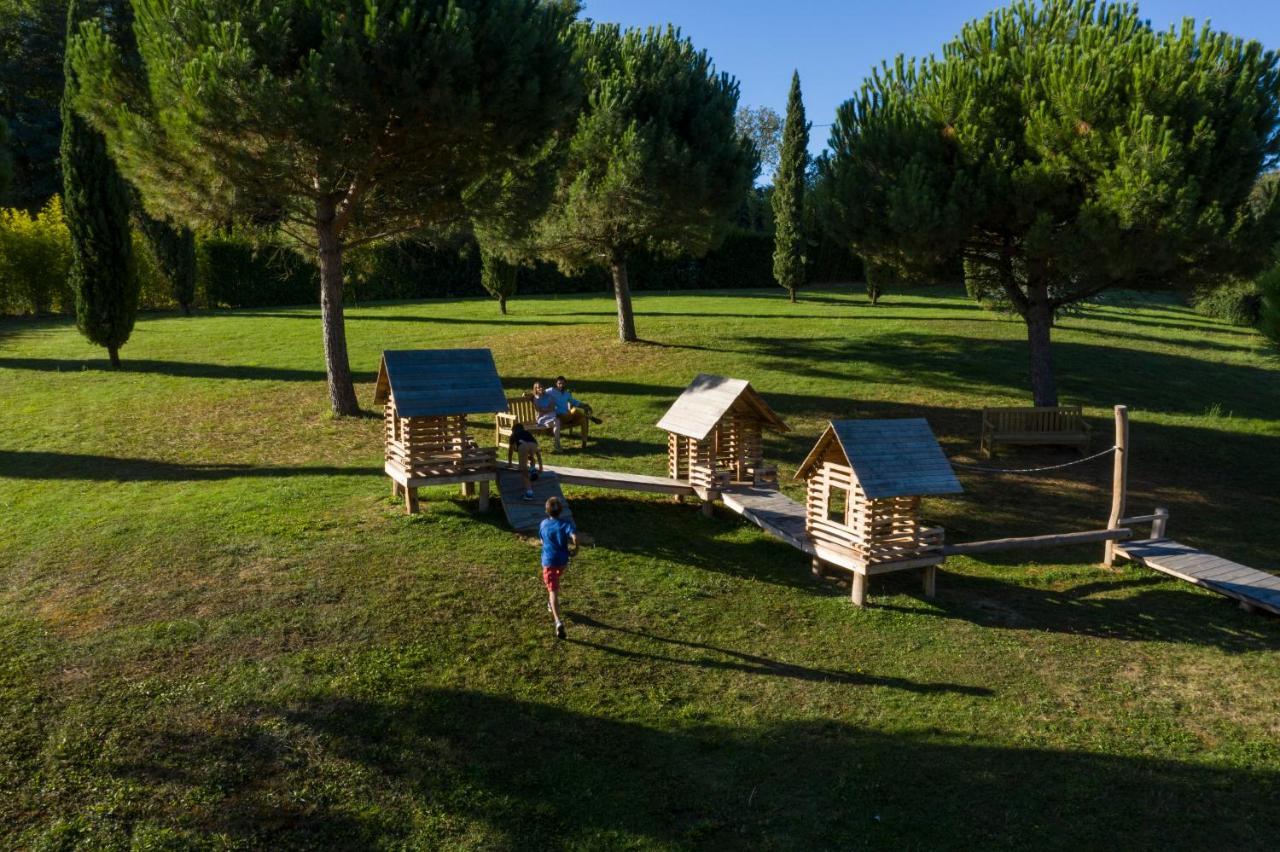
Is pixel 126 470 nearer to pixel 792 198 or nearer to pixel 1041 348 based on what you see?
pixel 1041 348

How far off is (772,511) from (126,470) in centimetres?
1180

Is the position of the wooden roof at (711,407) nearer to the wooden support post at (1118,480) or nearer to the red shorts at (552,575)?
the red shorts at (552,575)

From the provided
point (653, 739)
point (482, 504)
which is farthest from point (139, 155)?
point (653, 739)

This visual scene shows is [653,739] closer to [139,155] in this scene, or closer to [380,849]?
[380,849]

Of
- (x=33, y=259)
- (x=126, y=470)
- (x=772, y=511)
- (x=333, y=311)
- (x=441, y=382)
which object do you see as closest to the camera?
(x=441, y=382)

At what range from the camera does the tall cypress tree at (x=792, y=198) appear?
42.2m

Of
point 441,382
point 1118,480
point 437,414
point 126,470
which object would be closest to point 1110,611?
point 1118,480

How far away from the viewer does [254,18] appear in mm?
15891

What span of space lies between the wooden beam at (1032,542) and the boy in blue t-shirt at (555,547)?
5.64 m

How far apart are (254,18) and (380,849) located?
1484cm

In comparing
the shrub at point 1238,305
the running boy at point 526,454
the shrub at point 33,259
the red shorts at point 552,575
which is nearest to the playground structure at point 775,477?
the running boy at point 526,454

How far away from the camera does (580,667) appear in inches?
390

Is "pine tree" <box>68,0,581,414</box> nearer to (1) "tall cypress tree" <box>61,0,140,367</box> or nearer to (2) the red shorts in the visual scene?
(1) "tall cypress tree" <box>61,0,140,367</box>

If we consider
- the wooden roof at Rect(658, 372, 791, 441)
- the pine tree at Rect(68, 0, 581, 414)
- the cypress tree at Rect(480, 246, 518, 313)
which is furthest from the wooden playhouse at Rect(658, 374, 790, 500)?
the cypress tree at Rect(480, 246, 518, 313)
